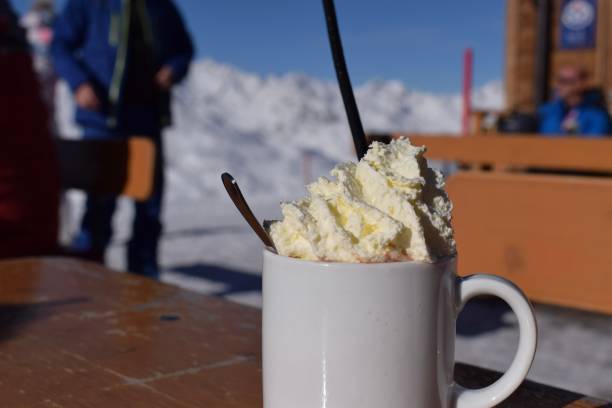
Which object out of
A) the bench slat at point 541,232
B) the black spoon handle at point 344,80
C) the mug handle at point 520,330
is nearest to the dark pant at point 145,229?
the bench slat at point 541,232

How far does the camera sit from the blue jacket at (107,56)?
2.98 metres

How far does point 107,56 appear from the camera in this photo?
301 cm

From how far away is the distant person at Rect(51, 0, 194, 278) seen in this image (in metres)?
2.97

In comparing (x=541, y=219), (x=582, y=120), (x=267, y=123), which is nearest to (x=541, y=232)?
(x=541, y=219)

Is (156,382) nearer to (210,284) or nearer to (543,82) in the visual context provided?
(210,284)

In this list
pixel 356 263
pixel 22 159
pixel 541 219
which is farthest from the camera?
pixel 541 219

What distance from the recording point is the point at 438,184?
52 cm

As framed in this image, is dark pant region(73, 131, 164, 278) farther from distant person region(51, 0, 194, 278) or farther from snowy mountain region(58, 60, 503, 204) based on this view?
snowy mountain region(58, 60, 503, 204)

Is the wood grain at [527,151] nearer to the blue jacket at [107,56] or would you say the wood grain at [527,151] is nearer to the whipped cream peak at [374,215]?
the blue jacket at [107,56]

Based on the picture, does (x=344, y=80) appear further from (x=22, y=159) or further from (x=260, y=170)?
(x=260, y=170)

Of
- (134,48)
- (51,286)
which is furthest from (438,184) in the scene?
(134,48)

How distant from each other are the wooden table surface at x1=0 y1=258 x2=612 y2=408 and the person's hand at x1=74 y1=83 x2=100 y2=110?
1985 millimetres

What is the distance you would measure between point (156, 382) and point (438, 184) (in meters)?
0.29

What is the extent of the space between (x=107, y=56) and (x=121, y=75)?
0.11 m
